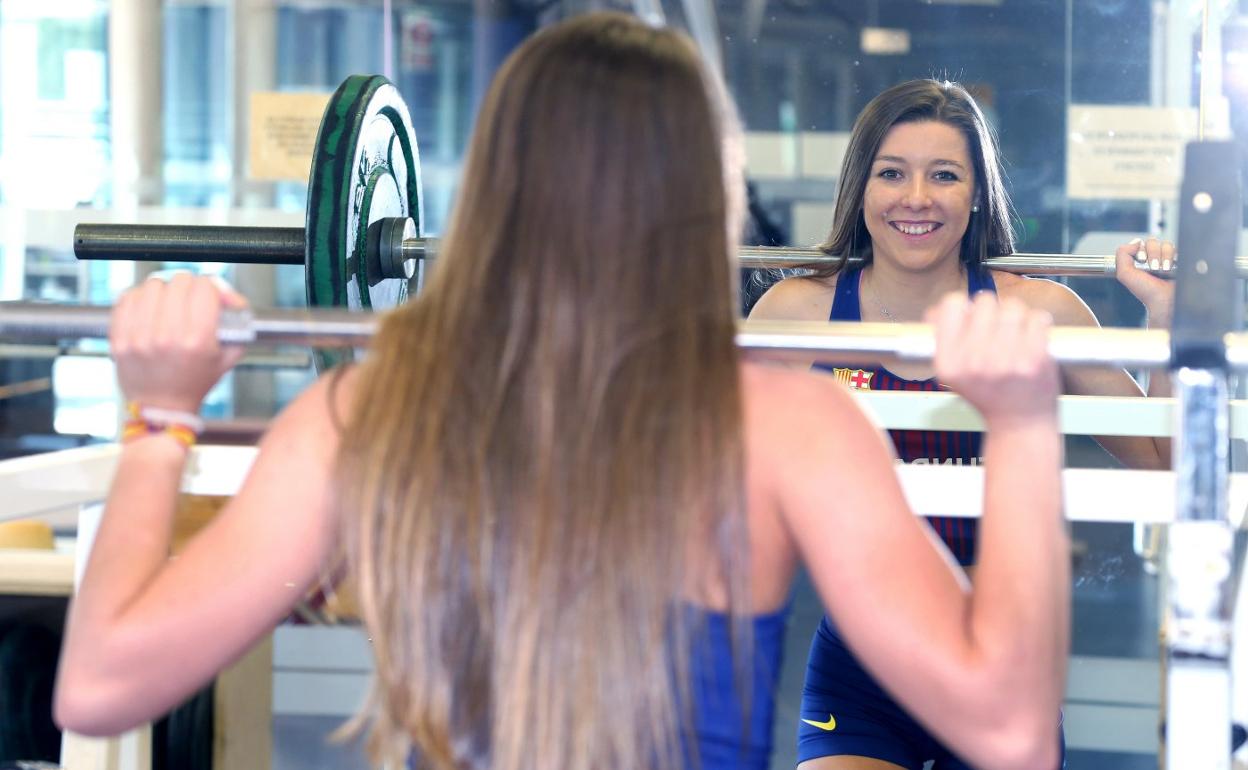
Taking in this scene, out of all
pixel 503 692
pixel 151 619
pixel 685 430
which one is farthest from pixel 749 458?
pixel 151 619

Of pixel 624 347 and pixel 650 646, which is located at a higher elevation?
pixel 624 347

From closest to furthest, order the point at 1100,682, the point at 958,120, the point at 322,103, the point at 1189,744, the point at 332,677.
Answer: the point at 1189,744, the point at 958,120, the point at 332,677, the point at 1100,682, the point at 322,103

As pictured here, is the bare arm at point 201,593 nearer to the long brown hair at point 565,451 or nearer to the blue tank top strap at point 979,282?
the long brown hair at point 565,451

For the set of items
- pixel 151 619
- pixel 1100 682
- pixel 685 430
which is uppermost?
pixel 685 430

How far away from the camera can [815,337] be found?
94 centimetres

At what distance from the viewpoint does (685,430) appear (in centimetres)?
78

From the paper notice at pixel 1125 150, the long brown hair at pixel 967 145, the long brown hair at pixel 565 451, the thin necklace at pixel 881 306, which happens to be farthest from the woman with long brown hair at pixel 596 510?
the paper notice at pixel 1125 150

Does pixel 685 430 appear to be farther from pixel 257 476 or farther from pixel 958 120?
→ pixel 958 120

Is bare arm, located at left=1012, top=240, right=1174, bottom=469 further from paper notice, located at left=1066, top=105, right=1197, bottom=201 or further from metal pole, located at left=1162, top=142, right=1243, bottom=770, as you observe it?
paper notice, located at left=1066, top=105, right=1197, bottom=201

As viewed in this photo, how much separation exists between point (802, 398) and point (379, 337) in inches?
10.1

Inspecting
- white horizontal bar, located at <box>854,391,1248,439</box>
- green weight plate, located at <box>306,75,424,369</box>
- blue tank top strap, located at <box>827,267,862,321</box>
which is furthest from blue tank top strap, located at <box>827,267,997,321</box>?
green weight plate, located at <box>306,75,424,369</box>

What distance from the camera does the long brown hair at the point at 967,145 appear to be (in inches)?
73.3

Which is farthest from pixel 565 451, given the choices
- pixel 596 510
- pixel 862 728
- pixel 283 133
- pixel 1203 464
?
pixel 283 133

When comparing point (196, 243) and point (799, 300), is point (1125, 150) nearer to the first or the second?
point (799, 300)
